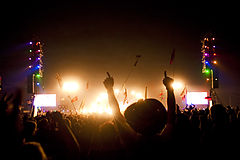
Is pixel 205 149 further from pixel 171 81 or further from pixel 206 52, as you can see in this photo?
pixel 206 52

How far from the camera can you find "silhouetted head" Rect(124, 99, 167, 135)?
2.39 metres

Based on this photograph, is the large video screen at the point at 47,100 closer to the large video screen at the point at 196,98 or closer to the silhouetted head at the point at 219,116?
the large video screen at the point at 196,98

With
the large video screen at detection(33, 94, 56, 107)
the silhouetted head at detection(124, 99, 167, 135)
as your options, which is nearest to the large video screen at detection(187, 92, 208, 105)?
the large video screen at detection(33, 94, 56, 107)

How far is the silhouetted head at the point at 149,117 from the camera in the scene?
2.39m

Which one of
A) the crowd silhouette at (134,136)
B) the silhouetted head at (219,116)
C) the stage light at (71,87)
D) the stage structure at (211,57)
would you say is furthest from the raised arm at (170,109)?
the stage light at (71,87)

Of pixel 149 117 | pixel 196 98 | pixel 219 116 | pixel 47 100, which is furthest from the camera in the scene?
pixel 47 100

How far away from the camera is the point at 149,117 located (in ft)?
7.84

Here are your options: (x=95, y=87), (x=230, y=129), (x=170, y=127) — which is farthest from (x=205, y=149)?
(x=95, y=87)

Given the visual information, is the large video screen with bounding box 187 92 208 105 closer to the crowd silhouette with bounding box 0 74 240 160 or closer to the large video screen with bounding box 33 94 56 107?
the large video screen with bounding box 33 94 56 107

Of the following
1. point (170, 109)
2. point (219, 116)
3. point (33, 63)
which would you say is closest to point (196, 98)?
point (33, 63)

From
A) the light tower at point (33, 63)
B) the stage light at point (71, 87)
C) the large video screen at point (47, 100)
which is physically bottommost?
the large video screen at point (47, 100)

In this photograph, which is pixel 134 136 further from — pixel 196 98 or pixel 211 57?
pixel 196 98

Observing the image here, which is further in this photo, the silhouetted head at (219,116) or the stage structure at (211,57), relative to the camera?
the stage structure at (211,57)

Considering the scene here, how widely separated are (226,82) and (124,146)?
59500 mm
